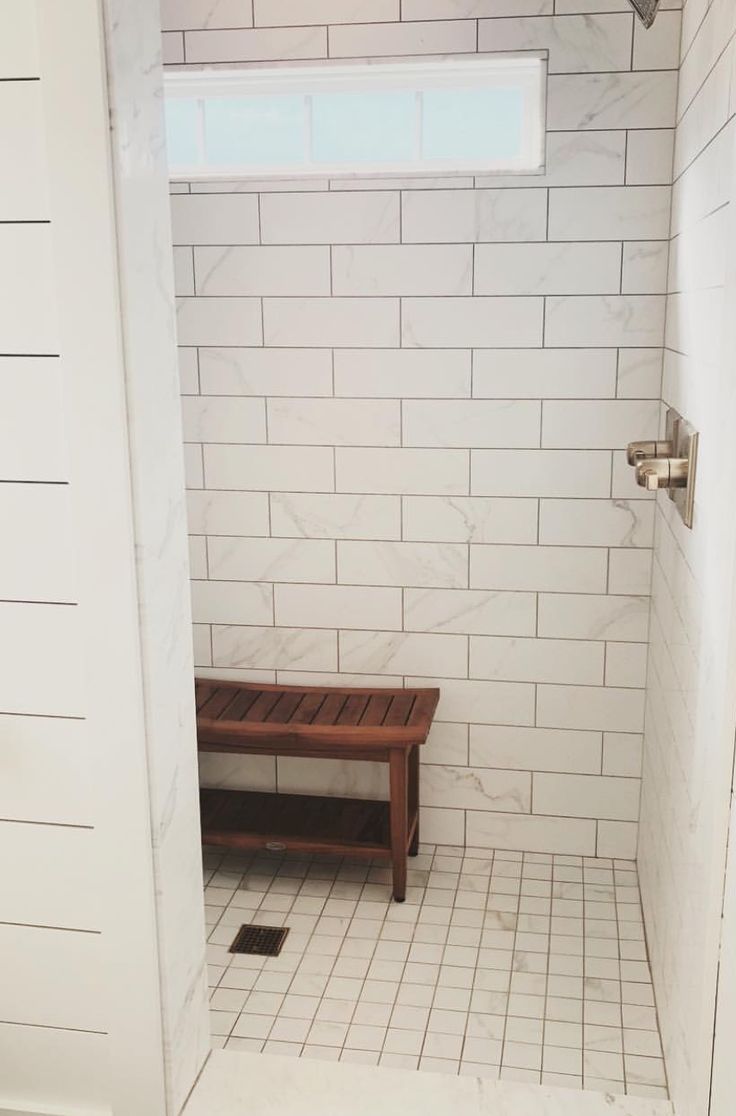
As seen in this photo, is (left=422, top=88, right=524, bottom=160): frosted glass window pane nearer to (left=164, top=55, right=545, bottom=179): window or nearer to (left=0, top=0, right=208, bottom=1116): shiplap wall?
(left=164, top=55, right=545, bottom=179): window

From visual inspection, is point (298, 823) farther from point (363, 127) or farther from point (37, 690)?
point (363, 127)

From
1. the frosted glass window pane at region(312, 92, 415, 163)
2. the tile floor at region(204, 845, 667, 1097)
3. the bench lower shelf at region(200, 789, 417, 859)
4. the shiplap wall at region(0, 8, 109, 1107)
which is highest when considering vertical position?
the frosted glass window pane at region(312, 92, 415, 163)

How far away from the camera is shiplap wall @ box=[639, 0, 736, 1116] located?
180 centimetres

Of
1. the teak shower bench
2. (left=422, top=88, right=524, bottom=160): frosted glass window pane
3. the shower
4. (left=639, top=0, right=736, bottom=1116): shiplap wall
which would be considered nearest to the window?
(left=422, top=88, right=524, bottom=160): frosted glass window pane

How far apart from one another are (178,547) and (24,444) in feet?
1.04

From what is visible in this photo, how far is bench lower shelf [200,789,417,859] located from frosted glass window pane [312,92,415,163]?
1.99m

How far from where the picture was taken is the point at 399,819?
10.4 feet

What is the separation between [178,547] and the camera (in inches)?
73.4

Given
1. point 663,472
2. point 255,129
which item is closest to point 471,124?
point 255,129

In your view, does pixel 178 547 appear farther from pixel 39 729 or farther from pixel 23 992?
pixel 23 992

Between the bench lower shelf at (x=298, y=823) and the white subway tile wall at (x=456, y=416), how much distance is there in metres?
0.10

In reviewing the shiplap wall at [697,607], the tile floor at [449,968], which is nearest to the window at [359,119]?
the shiplap wall at [697,607]

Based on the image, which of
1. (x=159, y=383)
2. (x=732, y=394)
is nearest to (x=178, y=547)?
(x=159, y=383)

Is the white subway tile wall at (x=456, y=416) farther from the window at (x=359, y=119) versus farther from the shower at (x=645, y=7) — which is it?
the shower at (x=645, y=7)
